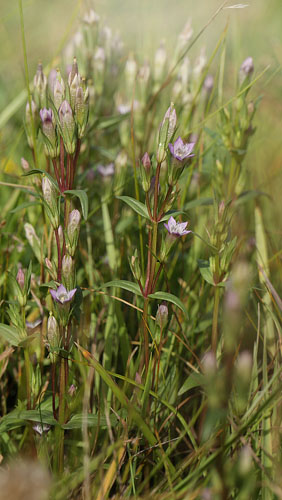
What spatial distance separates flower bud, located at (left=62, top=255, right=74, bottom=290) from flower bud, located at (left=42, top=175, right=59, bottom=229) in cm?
9

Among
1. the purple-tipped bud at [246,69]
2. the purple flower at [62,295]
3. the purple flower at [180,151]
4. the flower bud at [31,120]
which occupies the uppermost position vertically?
the purple-tipped bud at [246,69]

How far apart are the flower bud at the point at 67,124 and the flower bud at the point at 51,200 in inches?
3.4

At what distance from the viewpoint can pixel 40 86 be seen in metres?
1.30

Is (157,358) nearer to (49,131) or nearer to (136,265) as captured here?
(136,265)

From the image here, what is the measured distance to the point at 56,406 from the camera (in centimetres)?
106

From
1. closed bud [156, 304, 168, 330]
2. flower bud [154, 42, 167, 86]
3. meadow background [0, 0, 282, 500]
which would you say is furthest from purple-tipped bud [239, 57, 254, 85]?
closed bud [156, 304, 168, 330]

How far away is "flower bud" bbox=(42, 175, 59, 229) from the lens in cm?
100

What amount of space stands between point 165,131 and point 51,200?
275 mm

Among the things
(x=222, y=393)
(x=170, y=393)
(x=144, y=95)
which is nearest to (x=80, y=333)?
(x=170, y=393)

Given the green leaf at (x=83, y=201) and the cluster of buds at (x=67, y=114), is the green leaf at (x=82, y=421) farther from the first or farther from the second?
the cluster of buds at (x=67, y=114)

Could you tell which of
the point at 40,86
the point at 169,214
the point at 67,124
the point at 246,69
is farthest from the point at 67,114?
the point at 246,69

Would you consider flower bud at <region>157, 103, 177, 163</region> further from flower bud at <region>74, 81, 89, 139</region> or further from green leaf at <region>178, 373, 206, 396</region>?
green leaf at <region>178, 373, 206, 396</region>

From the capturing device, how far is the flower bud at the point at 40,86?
1.29 m

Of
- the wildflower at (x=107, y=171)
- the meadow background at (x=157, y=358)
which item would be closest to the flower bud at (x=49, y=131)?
the meadow background at (x=157, y=358)
